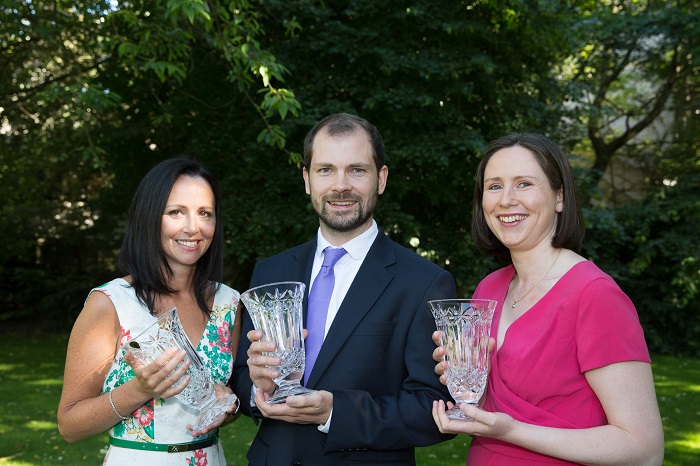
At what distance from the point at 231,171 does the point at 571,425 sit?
8660 millimetres

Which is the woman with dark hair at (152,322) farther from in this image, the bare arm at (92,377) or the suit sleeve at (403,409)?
the suit sleeve at (403,409)

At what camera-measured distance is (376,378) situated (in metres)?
2.90

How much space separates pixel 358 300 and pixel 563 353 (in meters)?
0.83

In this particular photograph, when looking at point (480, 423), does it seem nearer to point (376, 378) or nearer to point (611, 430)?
point (611, 430)

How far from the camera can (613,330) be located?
252 centimetres

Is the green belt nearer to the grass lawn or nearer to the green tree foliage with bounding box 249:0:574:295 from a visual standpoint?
the grass lawn

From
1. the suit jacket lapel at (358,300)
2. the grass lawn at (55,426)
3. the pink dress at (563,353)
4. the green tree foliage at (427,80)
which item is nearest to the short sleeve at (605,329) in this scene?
the pink dress at (563,353)

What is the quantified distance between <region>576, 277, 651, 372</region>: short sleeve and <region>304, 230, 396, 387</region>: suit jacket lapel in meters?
0.80

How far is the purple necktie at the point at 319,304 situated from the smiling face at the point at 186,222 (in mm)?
586

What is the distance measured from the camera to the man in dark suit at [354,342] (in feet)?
8.94

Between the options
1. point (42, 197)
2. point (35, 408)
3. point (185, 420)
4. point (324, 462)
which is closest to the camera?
point (324, 462)

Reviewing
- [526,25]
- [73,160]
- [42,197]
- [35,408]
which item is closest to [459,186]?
[526,25]

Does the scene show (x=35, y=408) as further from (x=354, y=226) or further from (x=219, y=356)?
(x=354, y=226)

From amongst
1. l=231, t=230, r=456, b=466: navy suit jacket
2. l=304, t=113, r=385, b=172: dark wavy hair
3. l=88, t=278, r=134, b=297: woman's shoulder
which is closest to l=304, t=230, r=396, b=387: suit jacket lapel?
l=231, t=230, r=456, b=466: navy suit jacket
